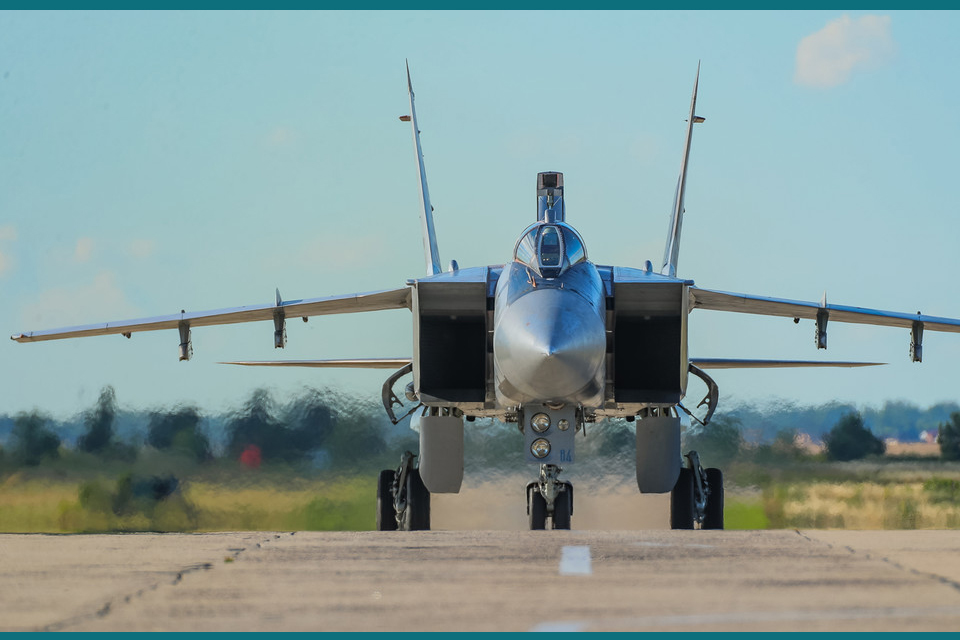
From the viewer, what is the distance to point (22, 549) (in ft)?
27.5

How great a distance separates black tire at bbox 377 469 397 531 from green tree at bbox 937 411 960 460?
5931 mm

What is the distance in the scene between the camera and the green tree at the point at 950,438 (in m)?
14.2

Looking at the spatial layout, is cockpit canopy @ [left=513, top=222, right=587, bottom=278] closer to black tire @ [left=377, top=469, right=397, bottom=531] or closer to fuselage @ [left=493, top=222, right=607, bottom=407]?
fuselage @ [left=493, top=222, right=607, bottom=407]

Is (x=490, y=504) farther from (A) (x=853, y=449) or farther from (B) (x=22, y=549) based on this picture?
(B) (x=22, y=549)

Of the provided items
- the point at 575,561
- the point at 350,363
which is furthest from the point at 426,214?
the point at 575,561

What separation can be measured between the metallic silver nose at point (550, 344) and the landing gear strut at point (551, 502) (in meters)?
1.54

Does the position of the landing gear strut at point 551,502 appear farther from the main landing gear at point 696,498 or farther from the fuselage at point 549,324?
the main landing gear at point 696,498

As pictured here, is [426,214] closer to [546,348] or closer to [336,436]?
[336,436]

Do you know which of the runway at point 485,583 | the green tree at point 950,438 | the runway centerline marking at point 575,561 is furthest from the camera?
the green tree at point 950,438

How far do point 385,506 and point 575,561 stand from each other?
6.49 metres

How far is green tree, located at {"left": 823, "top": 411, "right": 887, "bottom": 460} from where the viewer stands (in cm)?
1441

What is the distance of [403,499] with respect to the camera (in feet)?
44.3

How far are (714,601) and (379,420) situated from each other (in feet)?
31.9

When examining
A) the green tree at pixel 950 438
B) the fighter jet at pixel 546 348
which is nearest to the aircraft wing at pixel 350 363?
the fighter jet at pixel 546 348
